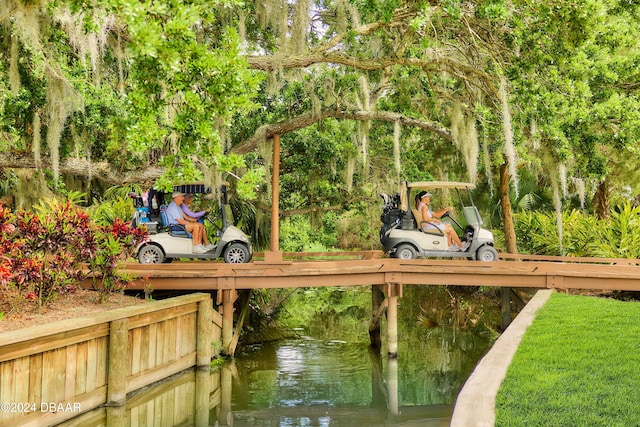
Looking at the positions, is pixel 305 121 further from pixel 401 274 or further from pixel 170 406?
pixel 170 406

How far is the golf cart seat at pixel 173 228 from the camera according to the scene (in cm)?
1142

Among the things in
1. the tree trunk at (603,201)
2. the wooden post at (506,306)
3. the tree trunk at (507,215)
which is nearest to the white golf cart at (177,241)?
the wooden post at (506,306)

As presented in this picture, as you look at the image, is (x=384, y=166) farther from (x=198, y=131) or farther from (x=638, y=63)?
(x=198, y=131)

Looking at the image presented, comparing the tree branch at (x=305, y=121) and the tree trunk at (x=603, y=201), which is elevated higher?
the tree branch at (x=305, y=121)

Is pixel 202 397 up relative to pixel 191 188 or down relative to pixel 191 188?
down

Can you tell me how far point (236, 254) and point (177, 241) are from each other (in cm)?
112

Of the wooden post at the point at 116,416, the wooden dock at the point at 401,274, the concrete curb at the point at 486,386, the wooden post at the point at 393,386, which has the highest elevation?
the wooden dock at the point at 401,274

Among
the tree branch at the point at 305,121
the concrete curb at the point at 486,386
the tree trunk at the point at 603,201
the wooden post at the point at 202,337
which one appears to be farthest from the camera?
the tree trunk at the point at 603,201

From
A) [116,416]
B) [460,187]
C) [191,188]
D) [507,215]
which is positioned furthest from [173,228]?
[507,215]

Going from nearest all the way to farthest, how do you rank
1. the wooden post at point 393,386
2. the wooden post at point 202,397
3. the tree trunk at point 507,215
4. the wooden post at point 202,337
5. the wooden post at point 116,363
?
the wooden post at point 116,363 → the wooden post at point 202,397 → the wooden post at point 393,386 → the wooden post at point 202,337 → the tree trunk at point 507,215

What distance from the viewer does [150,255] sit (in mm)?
11430

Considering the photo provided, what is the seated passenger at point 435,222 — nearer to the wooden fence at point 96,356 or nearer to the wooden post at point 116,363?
the wooden fence at point 96,356

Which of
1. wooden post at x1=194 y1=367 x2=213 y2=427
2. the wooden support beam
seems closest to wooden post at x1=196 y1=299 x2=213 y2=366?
wooden post at x1=194 y1=367 x2=213 y2=427

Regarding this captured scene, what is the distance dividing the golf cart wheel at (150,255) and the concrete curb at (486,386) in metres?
6.46
